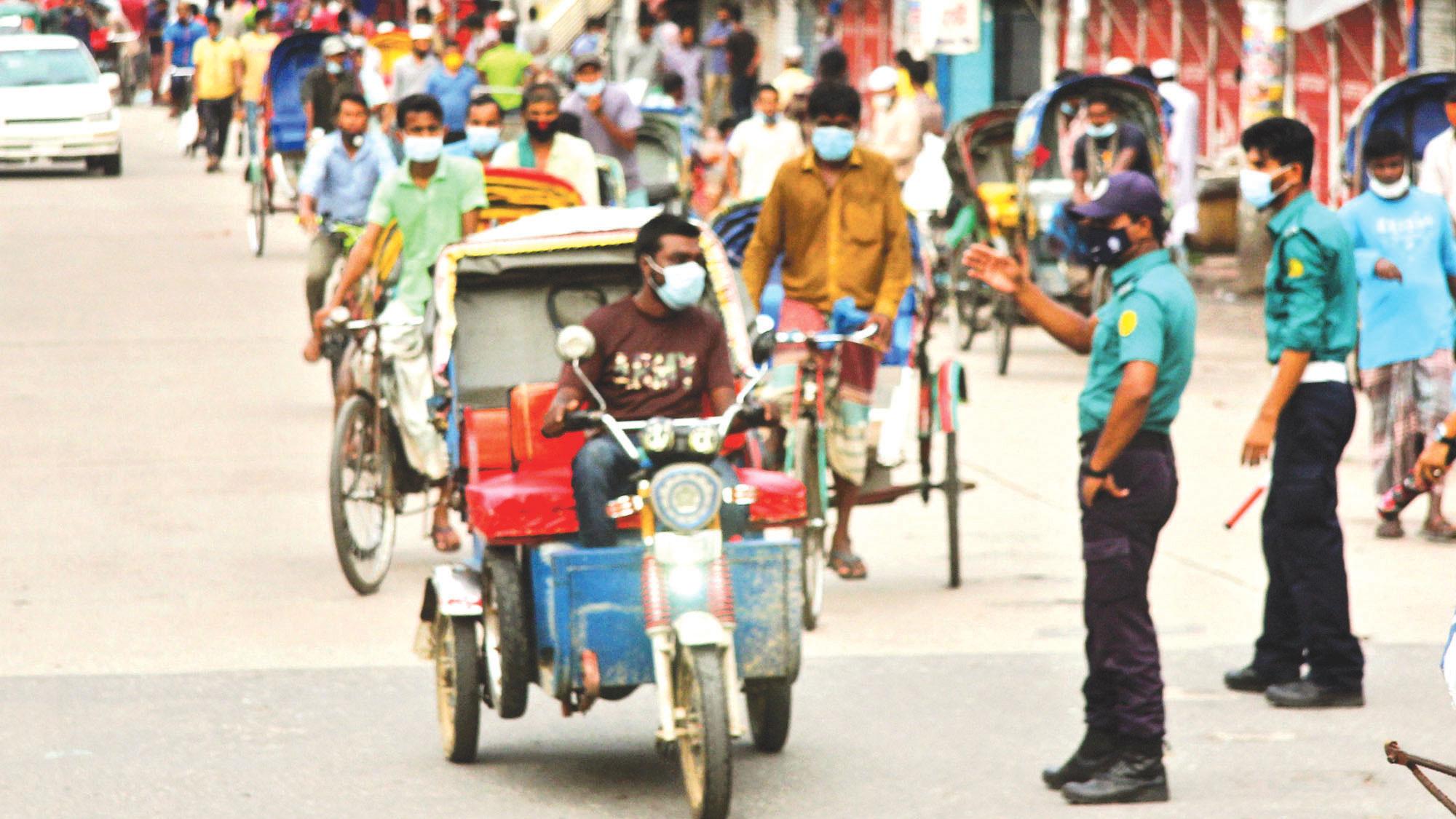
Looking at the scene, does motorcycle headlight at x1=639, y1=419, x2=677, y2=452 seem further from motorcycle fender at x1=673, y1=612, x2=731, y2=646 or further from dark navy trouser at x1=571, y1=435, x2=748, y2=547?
motorcycle fender at x1=673, y1=612, x2=731, y2=646

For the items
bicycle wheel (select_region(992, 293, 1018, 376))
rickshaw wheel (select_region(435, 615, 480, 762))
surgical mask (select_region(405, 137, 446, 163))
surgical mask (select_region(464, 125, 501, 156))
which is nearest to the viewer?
rickshaw wheel (select_region(435, 615, 480, 762))

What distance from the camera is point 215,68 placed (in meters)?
32.5

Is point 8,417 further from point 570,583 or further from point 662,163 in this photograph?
point 570,583

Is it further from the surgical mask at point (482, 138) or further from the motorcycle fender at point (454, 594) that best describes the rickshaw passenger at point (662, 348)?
the surgical mask at point (482, 138)

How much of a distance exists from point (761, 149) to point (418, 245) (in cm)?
895

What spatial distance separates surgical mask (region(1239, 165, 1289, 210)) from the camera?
7.99m

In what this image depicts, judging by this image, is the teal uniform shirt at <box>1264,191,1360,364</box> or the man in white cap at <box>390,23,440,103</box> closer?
the teal uniform shirt at <box>1264,191,1360,364</box>

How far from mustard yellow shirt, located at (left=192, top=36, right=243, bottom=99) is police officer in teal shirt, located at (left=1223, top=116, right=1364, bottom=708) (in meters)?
25.7

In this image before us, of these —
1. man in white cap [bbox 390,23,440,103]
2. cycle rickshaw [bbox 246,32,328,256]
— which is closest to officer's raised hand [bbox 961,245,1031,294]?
man in white cap [bbox 390,23,440,103]

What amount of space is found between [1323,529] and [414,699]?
120 inches

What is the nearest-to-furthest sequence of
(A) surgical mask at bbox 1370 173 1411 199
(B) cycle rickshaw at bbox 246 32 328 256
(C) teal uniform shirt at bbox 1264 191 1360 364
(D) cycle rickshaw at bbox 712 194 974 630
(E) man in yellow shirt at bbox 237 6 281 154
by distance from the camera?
(C) teal uniform shirt at bbox 1264 191 1360 364 < (D) cycle rickshaw at bbox 712 194 974 630 < (A) surgical mask at bbox 1370 173 1411 199 < (B) cycle rickshaw at bbox 246 32 328 256 < (E) man in yellow shirt at bbox 237 6 281 154

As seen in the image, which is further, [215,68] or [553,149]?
[215,68]

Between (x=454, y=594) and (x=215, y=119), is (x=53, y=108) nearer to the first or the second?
(x=215, y=119)

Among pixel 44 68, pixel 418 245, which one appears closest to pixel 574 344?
pixel 418 245
